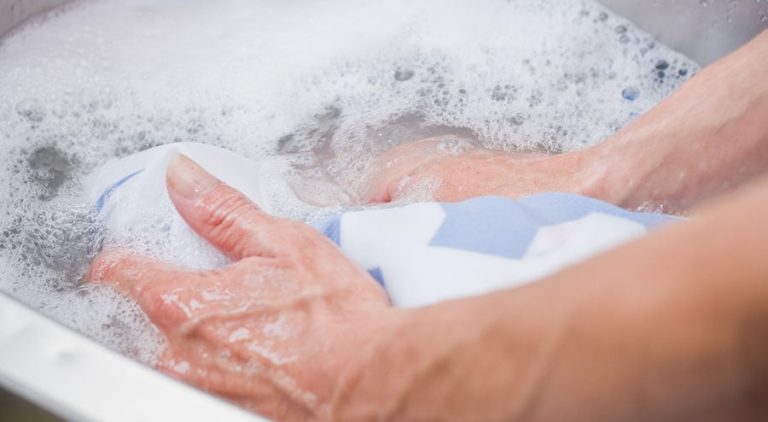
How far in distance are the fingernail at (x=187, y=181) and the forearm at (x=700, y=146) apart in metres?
0.43

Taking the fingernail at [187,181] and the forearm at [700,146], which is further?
the forearm at [700,146]

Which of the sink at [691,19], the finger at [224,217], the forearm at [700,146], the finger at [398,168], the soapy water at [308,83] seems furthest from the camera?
the sink at [691,19]

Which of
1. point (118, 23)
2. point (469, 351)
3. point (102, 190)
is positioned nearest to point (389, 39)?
point (118, 23)

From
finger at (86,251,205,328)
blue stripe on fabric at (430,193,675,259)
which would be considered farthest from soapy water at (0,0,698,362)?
blue stripe on fabric at (430,193,675,259)

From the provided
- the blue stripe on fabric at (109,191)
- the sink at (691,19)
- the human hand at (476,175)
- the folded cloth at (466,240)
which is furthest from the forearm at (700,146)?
the blue stripe on fabric at (109,191)

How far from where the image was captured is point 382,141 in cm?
121

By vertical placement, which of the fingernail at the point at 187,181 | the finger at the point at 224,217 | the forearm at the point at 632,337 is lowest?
the finger at the point at 224,217

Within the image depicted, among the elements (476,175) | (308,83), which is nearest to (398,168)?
(476,175)

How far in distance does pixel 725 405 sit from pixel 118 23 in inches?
43.6

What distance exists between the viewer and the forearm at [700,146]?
91cm

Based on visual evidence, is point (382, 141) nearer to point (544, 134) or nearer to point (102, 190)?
point (544, 134)

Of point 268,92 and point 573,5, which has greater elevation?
point 573,5

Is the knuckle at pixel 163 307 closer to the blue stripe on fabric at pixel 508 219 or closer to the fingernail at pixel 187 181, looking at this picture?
the fingernail at pixel 187 181

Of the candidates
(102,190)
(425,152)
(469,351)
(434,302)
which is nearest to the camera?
(469,351)
